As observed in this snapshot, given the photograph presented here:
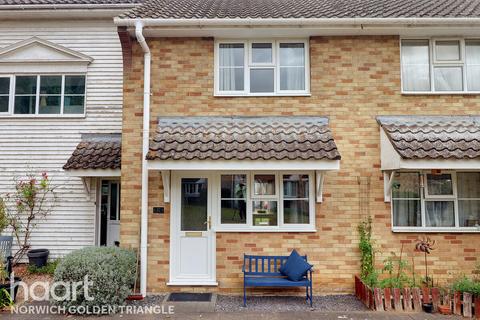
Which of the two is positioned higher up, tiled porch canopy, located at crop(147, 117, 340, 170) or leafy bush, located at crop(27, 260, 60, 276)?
tiled porch canopy, located at crop(147, 117, 340, 170)

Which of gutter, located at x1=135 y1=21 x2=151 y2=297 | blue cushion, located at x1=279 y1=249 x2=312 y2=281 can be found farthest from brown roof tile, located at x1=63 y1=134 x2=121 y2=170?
blue cushion, located at x1=279 y1=249 x2=312 y2=281

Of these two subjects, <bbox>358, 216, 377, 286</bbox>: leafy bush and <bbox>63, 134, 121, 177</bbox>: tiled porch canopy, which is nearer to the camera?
<bbox>358, 216, 377, 286</bbox>: leafy bush

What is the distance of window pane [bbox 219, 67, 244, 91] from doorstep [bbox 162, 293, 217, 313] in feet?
14.4

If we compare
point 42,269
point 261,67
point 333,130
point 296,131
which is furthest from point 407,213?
point 42,269

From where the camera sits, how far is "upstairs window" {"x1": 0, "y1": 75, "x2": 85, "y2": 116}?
31.8 ft

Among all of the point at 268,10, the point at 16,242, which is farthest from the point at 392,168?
the point at 16,242

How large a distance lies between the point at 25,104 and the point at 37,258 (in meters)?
4.19

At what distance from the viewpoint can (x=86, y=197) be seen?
9.48 m

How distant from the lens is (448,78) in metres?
7.71

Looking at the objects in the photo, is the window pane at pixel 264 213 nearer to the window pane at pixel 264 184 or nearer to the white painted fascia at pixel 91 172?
the window pane at pixel 264 184

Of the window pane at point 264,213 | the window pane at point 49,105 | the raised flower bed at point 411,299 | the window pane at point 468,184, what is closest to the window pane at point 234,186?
the window pane at point 264,213

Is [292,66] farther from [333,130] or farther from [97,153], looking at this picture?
[97,153]

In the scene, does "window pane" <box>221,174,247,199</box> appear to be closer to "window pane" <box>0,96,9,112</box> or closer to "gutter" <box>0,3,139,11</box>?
"gutter" <box>0,3,139,11</box>

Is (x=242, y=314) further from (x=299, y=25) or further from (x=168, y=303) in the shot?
(x=299, y=25)
